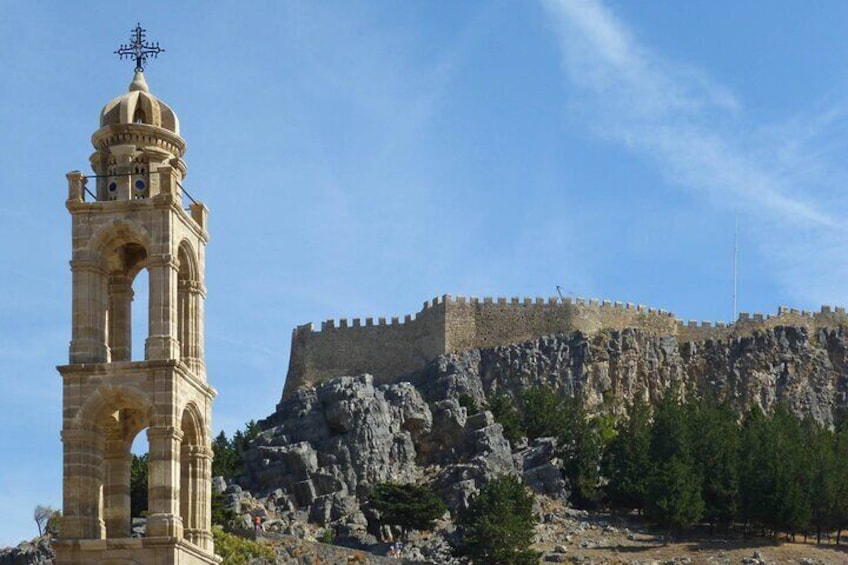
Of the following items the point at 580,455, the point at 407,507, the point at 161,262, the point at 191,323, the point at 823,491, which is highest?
the point at 580,455

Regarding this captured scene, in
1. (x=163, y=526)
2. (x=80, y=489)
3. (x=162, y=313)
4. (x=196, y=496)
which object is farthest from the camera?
(x=196, y=496)

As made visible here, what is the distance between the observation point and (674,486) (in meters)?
92.2

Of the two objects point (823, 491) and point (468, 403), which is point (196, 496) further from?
point (468, 403)

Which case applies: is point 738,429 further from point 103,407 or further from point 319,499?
point 103,407

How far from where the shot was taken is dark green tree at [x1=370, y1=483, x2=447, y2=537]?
300ft

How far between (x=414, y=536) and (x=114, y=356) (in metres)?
52.0

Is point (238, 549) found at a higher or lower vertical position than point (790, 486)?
lower

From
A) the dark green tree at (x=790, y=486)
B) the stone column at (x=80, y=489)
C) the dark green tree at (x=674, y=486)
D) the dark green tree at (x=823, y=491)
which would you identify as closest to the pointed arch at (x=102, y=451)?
the stone column at (x=80, y=489)

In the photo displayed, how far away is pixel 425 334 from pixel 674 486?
91.8 feet

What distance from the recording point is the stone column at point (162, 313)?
1566 inches

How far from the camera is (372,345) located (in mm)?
116812

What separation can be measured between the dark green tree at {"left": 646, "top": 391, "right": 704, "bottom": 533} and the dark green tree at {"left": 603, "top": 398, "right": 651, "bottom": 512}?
72cm

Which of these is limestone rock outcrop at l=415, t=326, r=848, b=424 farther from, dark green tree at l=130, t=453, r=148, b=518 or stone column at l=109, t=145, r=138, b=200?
stone column at l=109, t=145, r=138, b=200

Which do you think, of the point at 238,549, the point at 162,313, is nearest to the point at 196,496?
the point at 162,313
